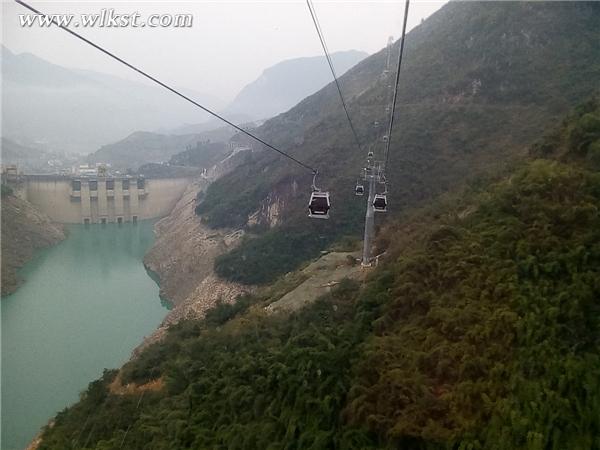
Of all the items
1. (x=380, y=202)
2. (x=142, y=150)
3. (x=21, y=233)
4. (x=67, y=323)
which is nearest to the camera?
(x=380, y=202)

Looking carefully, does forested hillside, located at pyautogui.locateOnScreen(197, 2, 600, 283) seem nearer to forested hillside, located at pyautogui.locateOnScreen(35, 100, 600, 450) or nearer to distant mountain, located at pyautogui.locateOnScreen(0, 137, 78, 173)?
forested hillside, located at pyautogui.locateOnScreen(35, 100, 600, 450)

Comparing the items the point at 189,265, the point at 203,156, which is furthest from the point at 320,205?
the point at 203,156

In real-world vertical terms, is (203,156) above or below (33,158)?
above

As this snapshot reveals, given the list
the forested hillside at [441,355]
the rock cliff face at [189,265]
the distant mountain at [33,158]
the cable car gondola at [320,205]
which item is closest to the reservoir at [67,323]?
the rock cliff face at [189,265]

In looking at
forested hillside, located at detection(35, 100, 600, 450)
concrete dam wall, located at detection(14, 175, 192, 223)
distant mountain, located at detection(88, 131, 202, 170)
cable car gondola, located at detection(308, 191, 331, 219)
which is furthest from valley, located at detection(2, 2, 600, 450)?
distant mountain, located at detection(88, 131, 202, 170)

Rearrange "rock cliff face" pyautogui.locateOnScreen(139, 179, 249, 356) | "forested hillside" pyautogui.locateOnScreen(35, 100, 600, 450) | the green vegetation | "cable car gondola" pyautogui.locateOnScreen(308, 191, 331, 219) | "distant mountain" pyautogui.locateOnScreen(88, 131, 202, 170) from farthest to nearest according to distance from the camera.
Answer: "distant mountain" pyautogui.locateOnScreen(88, 131, 202, 170) → the green vegetation → "rock cliff face" pyautogui.locateOnScreen(139, 179, 249, 356) → "cable car gondola" pyautogui.locateOnScreen(308, 191, 331, 219) → "forested hillside" pyautogui.locateOnScreen(35, 100, 600, 450)

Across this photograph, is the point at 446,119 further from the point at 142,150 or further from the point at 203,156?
the point at 142,150
